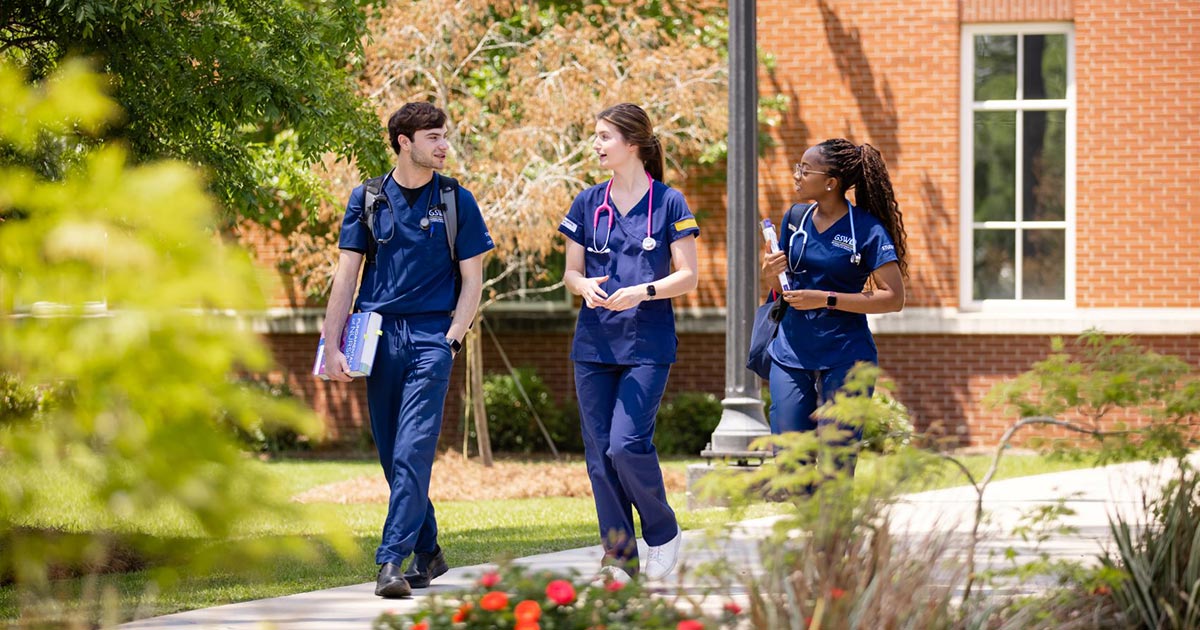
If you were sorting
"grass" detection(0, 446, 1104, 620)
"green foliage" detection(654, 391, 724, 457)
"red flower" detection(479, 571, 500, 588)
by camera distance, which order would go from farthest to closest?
"green foliage" detection(654, 391, 724, 457) → "red flower" detection(479, 571, 500, 588) → "grass" detection(0, 446, 1104, 620)

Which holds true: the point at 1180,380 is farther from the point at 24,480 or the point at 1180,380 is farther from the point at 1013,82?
the point at 1013,82

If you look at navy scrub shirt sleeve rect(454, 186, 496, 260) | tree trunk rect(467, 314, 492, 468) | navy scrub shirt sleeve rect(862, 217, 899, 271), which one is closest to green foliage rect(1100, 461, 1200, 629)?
navy scrub shirt sleeve rect(862, 217, 899, 271)

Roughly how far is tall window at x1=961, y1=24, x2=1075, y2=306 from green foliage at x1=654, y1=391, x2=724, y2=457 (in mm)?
3056

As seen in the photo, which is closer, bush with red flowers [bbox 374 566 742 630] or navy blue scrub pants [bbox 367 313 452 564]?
bush with red flowers [bbox 374 566 742 630]

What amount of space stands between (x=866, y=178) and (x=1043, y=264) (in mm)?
10271

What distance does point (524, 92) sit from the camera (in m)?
13.1

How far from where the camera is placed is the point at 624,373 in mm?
6102

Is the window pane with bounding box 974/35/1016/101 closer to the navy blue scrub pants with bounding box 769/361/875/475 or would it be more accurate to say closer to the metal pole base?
the metal pole base

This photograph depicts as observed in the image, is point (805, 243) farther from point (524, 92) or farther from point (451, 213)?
point (524, 92)

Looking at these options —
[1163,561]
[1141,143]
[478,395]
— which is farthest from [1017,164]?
[1163,561]

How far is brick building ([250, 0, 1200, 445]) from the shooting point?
15.2 m

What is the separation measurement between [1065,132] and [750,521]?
914 centimetres

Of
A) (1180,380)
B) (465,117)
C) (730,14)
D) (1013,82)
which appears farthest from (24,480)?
(1013,82)

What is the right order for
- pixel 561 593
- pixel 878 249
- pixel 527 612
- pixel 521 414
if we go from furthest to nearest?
1. pixel 521 414
2. pixel 878 249
3. pixel 561 593
4. pixel 527 612
